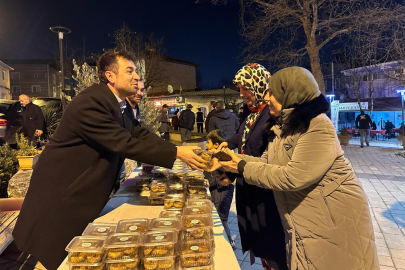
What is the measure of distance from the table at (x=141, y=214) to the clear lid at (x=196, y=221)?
4.3 inches

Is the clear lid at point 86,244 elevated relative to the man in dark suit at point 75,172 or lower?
lower

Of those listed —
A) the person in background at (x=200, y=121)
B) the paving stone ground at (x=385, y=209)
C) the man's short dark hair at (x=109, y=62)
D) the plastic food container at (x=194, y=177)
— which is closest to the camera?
the man's short dark hair at (x=109, y=62)

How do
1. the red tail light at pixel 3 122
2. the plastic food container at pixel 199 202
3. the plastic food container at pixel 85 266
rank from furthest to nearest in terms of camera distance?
the red tail light at pixel 3 122, the plastic food container at pixel 199 202, the plastic food container at pixel 85 266

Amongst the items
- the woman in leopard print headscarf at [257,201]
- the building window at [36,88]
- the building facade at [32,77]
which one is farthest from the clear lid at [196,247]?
the building window at [36,88]

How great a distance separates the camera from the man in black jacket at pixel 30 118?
23.5 feet

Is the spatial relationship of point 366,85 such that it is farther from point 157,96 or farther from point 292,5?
point 292,5

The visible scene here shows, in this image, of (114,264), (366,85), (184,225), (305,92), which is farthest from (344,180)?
(366,85)

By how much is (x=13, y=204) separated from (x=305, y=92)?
12.0 ft

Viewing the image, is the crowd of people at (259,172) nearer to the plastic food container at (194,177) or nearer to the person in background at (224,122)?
the plastic food container at (194,177)

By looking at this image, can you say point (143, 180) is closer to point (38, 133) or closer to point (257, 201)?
point (257, 201)

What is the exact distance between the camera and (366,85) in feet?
98.5

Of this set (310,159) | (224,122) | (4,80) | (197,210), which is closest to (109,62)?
(197,210)

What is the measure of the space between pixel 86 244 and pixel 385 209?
5620mm

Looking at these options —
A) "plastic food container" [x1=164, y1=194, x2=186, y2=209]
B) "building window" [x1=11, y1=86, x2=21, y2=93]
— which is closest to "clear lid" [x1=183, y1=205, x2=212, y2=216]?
"plastic food container" [x1=164, y1=194, x2=186, y2=209]
